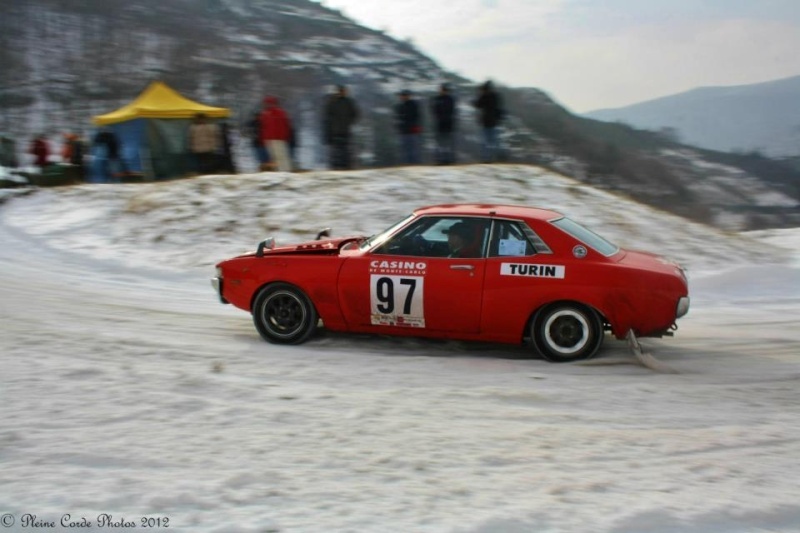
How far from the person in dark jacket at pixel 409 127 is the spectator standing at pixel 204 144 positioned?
3.88m

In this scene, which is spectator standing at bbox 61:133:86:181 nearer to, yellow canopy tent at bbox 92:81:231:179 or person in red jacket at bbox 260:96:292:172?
yellow canopy tent at bbox 92:81:231:179

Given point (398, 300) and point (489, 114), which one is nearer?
point (398, 300)

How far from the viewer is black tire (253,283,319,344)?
7074 mm

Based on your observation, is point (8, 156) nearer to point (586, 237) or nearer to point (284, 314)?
point (284, 314)

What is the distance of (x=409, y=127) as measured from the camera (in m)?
14.8

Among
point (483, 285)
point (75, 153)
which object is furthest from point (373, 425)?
point (75, 153)

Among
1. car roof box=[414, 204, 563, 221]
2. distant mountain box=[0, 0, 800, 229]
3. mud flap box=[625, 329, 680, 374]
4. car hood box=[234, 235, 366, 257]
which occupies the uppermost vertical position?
distant mountain box=[0, 0, 800, 229]

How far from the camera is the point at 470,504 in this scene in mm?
3816

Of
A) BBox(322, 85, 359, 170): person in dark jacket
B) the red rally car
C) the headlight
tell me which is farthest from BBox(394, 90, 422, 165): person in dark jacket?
the headlight

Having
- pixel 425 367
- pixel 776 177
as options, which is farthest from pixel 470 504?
pixel 776 177

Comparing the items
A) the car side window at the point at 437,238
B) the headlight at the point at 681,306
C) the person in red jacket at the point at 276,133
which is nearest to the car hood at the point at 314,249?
the car side window at the point at 437,238

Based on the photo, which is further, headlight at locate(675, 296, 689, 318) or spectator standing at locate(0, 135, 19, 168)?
spectator standing at locate(0, 135, 19, 168)

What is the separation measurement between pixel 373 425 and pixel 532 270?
2410mm

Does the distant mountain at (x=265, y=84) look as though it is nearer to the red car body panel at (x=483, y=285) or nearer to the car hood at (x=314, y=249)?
the red car body panel at (x=483, y=285)
